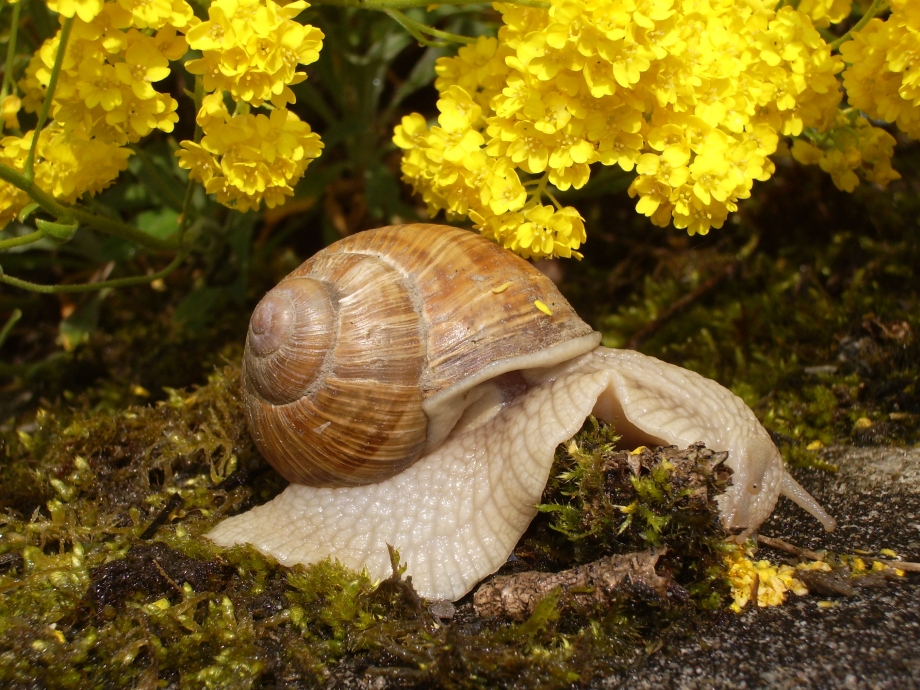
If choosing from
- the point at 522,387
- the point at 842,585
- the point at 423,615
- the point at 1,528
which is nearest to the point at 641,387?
the point at 522,387

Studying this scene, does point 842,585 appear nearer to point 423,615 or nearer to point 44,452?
point 423,615

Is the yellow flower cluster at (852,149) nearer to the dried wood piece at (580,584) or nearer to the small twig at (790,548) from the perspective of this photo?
the small twig at (790,548)

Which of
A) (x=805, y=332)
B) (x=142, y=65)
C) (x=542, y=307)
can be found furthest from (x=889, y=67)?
(x=142, y=65)

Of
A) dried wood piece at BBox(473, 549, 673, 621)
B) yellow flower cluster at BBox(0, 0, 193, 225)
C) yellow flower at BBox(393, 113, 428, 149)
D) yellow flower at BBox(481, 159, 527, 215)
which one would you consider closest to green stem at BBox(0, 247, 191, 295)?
yellow flower cluster at BBox(0, 0, 193, 225)

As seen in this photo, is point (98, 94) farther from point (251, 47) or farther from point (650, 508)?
point (650, 508)

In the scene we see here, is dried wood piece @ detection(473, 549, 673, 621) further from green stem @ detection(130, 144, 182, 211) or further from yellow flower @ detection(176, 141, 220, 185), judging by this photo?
green stem @ detection(130, 144, 182, 211)

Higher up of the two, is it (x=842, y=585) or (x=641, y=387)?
(x=641, y=387)

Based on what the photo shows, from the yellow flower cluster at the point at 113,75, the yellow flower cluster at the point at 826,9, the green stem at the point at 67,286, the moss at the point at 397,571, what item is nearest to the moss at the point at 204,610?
the moss at the point at 397,571
